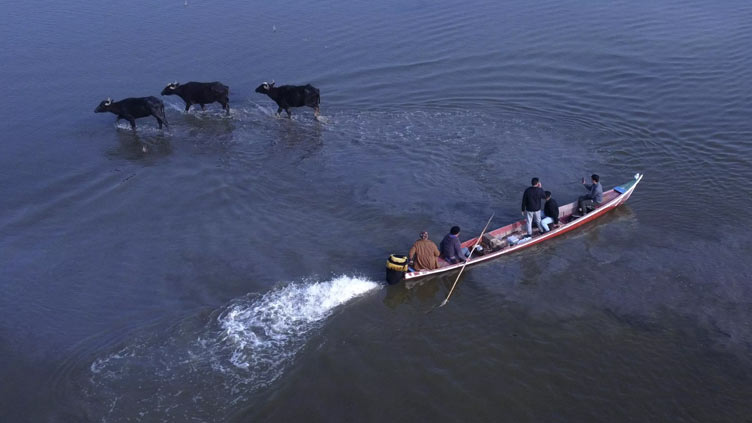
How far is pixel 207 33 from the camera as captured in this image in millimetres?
31578

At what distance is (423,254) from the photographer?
559 inches

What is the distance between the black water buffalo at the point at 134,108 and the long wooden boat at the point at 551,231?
1287 centimetres

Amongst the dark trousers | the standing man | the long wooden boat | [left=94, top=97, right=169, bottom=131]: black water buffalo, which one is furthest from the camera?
[left=94, top=97, right=169, bottom=131]: black water buffalo

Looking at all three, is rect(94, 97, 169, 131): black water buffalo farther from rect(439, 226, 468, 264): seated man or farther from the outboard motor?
rect(439, 226, 468, 264): seated man

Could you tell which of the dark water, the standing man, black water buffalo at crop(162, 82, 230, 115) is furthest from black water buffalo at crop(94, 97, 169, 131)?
the standing man

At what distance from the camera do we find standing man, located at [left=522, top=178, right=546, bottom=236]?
15.3m

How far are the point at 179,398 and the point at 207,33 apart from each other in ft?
79.9

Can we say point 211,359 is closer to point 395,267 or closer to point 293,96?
point 395,267

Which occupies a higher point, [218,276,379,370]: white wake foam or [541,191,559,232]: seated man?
[541,191,559,232]: seated man

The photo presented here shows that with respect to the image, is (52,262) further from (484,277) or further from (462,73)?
(462,73)

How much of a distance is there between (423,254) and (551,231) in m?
3.75

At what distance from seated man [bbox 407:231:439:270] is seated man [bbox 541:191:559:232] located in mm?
3349

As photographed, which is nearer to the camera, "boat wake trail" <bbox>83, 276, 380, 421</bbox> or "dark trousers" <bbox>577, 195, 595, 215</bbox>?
"boat wake trail" <bbox>83, 276, 380, 421</bbox>

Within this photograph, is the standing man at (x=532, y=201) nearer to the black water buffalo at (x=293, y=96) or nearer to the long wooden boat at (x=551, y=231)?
the long wooden boat at (x=551, y=231)
